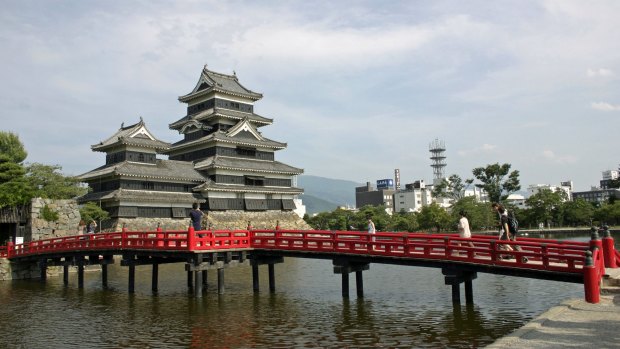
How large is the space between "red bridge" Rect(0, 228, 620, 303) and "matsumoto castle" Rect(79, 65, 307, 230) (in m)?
20.4

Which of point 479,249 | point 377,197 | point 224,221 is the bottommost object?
point 479,249

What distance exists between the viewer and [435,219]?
286 ft

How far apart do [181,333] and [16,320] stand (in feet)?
24.9

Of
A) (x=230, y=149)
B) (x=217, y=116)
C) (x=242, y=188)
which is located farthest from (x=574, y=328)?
(x=217, y=116)

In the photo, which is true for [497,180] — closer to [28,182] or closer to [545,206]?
[545,206]

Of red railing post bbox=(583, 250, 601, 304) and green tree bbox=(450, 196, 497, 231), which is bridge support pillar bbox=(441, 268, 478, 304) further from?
green tree bbox=(450, 196, 497, 231)

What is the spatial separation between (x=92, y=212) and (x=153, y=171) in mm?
8562

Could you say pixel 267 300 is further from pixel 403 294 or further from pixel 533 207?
pixel 533 207

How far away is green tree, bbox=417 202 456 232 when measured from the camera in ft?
284

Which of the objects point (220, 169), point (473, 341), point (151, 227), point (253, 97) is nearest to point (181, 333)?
point (473, 341)

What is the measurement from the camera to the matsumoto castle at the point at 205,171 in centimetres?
5281

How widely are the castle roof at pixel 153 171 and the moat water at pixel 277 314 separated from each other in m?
22.4

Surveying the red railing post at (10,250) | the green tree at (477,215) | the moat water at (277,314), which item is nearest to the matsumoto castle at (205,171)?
the red railing post at (10,250)

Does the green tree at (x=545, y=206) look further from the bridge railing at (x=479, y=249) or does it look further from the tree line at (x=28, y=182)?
the bridge railing at (x=479, y=249)
